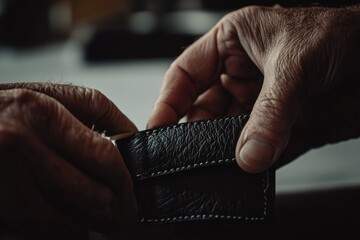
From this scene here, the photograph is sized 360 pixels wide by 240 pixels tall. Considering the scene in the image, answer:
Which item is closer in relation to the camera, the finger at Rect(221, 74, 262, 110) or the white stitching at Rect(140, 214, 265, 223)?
the white stitching at Rect(140, 214, 265, 223)

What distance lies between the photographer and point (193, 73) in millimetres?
1024

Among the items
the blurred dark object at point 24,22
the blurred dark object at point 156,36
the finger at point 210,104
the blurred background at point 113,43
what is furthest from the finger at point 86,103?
the blurred dark object at point 24,22

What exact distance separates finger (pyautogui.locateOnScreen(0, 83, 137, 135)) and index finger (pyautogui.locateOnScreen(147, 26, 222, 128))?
24cm

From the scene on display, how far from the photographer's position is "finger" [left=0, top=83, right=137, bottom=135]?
712 mm

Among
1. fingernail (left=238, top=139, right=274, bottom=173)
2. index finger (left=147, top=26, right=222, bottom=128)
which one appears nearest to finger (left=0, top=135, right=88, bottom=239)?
fingernail (left=238, top=139, right=274, bottom=173)

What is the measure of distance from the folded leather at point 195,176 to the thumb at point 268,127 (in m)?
0.02

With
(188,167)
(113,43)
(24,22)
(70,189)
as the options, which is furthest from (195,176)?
(24,22)

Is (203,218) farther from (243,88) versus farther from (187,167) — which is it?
(243,88)

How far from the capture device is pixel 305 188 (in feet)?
3.12

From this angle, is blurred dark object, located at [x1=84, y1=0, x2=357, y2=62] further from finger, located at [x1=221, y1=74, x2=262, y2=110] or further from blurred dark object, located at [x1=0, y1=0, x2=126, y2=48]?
finger, located at [x1=221, y1=74, x2=262, y2=110]

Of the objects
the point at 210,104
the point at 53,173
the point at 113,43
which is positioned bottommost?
the point at 113,43

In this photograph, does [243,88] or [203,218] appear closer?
[203,218]

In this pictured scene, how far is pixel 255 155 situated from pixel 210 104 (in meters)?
0.42

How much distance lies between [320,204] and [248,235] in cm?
19
